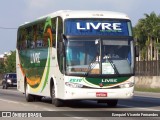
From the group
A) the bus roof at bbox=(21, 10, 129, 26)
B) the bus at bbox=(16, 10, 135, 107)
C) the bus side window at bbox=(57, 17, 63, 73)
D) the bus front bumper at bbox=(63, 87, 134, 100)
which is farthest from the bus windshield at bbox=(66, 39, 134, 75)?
the bus roof at bbox=(21, 10, 129, 26)

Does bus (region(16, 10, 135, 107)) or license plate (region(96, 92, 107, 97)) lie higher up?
bus (region(16, 10, 135, 107))

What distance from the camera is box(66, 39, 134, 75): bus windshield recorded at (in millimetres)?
20594

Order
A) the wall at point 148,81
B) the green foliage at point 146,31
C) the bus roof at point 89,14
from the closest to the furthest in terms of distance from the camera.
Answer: the bus roof at point 89,14
the wall at point 148,81
the green foliage at point 146,31

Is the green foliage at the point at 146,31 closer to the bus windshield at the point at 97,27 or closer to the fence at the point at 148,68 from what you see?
the fence at the point at 148,68

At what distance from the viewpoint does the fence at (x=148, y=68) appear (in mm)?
46906

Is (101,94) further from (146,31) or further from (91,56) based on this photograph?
(146,31)

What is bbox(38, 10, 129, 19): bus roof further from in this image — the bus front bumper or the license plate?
the license plate

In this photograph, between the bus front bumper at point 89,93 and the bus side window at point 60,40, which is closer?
the bus front bumper at point 89,93

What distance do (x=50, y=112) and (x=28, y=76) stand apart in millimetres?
8126

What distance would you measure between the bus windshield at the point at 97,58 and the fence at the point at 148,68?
2614 centimetres

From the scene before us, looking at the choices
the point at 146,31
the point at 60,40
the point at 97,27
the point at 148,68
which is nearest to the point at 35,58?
the point at 60,40

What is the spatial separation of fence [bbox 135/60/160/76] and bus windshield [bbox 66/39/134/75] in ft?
85.8

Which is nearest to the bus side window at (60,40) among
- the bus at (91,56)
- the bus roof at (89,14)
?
the bus at (91,56)

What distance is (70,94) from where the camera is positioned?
67.6 feet
